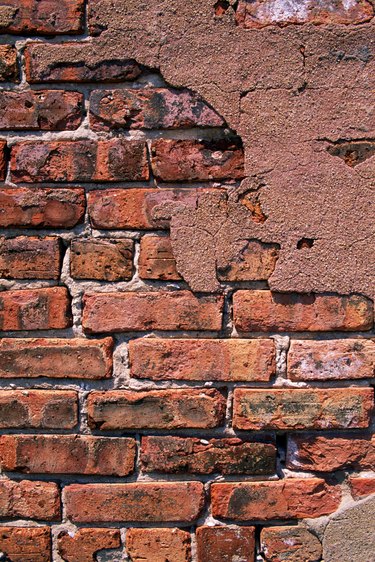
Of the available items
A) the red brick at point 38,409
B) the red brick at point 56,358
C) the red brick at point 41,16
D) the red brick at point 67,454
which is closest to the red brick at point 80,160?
the red brick at point 41,16

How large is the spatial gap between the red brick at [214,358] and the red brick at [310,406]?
5 cm

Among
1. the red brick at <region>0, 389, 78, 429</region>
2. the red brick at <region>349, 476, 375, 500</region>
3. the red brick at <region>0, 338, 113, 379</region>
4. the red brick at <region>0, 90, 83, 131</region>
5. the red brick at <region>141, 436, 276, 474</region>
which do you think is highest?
the red brick at <region>0, 90, 83, 131</region>

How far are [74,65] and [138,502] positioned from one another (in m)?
1.00

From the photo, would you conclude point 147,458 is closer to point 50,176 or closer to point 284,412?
point 284,412

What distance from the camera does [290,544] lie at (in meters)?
1.32

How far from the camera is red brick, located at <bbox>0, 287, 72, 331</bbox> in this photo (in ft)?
4.33

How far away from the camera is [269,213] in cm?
128

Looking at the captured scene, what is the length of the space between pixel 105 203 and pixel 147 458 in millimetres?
592

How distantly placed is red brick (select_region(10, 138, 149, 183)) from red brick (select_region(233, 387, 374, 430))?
57 cm

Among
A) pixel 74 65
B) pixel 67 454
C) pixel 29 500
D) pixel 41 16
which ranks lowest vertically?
pixel 29 500

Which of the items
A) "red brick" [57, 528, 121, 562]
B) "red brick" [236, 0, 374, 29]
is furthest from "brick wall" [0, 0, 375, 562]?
Answer: "red brick" [236, 0, 374, 29]

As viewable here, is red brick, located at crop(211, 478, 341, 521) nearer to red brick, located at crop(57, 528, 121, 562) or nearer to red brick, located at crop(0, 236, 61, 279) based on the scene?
red brick, located at crop(57, 528, 121, 562)

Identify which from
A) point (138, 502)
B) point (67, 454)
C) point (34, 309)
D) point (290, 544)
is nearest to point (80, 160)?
point (34, 309)

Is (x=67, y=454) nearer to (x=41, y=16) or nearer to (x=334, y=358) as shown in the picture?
(x=334, y=358)
